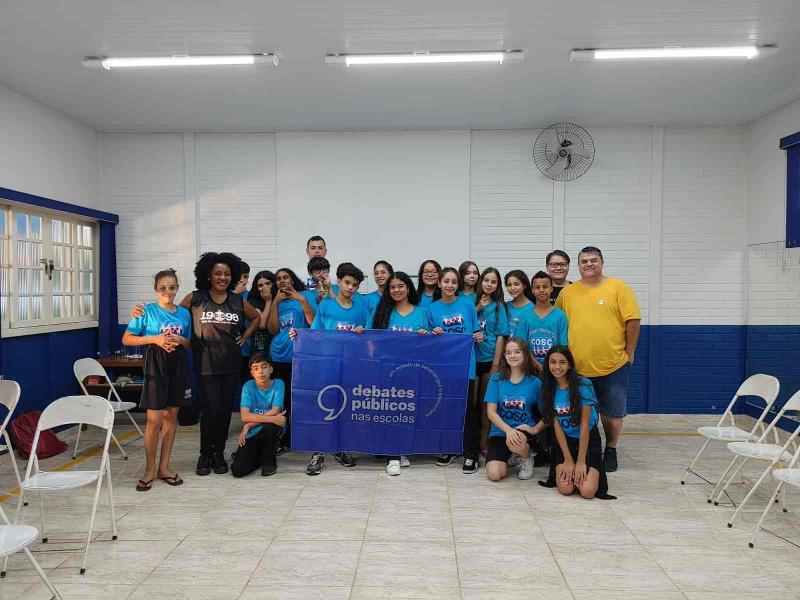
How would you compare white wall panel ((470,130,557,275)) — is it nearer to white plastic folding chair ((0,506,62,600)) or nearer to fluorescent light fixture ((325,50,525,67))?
fluorescent light fixture ((325,50,525,67))

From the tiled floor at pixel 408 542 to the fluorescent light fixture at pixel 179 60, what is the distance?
3.18 m

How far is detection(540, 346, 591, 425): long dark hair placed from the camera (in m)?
3.87

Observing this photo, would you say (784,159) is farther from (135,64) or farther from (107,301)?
(107,301)

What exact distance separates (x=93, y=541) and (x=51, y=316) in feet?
11.6

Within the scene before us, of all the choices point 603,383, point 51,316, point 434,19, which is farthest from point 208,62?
point 603,383

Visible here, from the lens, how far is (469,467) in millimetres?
4305

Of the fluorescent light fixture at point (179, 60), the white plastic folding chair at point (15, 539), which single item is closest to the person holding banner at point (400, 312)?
the fluorescent light fixture at point (179, 60)

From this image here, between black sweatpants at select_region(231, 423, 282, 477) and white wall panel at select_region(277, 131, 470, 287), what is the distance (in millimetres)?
2677

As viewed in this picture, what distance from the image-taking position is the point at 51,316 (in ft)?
19.2

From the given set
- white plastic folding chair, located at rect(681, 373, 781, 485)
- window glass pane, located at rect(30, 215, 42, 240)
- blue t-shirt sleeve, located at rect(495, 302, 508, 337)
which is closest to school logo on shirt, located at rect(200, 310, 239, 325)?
blue t-shirt sleeve, located at rect(495, 302, 508, 337)

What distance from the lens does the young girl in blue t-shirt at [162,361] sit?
388 cm

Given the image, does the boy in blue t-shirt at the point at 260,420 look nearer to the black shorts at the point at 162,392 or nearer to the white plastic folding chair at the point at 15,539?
the black shorts at the point at 162,392

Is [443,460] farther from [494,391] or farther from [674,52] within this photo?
[674,52]

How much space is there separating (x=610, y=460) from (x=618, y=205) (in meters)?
3.18
